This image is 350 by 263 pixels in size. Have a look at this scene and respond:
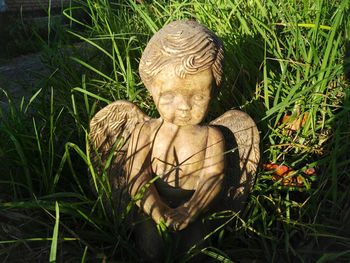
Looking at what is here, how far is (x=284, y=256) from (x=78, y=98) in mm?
1575

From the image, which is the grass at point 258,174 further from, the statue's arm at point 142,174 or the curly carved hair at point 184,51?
the curly carved hair at point 184,51

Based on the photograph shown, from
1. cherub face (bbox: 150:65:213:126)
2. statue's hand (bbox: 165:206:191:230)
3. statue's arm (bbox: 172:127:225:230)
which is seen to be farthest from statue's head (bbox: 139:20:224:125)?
statue's hand (bbox: 165:206:191:230)

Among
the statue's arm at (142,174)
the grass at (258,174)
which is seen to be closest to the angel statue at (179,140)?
the statue's arm at (142,174)

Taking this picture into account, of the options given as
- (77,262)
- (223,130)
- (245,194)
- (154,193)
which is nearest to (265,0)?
(223,130)

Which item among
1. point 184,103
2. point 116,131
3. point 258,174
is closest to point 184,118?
point 184,103

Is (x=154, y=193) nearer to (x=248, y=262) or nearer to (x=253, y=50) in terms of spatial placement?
(x=248, y=262)

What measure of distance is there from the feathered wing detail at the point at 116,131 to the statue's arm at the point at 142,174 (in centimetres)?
7

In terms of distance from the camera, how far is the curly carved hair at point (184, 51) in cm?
111

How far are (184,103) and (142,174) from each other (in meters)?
0.35

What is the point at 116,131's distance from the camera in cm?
142

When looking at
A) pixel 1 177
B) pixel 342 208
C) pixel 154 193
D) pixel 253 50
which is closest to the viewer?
pixel 154 193

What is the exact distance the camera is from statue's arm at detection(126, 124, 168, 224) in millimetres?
1243

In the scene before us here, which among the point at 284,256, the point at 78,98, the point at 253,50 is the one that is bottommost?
the point at 284,256

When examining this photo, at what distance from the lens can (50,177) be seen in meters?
1.50
